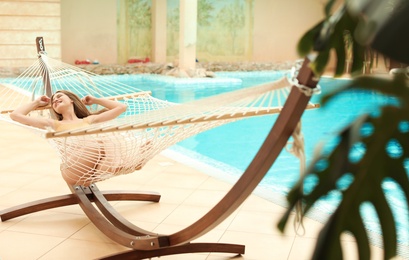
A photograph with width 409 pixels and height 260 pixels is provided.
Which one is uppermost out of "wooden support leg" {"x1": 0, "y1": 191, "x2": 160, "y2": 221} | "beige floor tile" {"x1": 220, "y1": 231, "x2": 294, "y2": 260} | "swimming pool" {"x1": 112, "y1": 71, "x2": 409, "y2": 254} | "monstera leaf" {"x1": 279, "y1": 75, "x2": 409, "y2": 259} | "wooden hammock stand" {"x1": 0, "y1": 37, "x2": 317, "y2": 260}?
"monstera leaf" {"x1": 279, "y1": 75, "x2": 409, "y2": 259}

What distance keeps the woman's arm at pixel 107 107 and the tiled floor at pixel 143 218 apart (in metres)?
0.47

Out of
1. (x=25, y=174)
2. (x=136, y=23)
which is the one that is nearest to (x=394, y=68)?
(x=25, y=174)

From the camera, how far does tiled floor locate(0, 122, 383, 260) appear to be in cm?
249

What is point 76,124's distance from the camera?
2.96 meters

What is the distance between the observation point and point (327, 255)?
0.59m

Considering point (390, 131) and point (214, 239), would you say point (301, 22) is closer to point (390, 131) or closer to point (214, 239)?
point (214, 239)

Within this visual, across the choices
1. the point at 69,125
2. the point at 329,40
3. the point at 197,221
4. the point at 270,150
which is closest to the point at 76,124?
the point at 69,125

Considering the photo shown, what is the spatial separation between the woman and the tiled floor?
0.29 m

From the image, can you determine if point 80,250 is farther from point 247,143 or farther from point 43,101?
point 247,143

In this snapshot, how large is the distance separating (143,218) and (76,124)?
57cm

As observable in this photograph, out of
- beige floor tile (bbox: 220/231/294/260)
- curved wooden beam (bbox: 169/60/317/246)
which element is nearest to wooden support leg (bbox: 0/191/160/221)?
beige floor tile (bbox: 220/231/294/260)

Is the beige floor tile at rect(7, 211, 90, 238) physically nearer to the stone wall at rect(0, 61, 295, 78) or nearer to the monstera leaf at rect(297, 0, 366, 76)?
the monstera leaf at rect(297, 0, 366, 76)

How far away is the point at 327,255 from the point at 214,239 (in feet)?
6.78

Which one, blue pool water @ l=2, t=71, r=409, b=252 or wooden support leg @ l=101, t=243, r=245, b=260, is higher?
wooden support leg @ l=101, t=243, r=245, b=260
